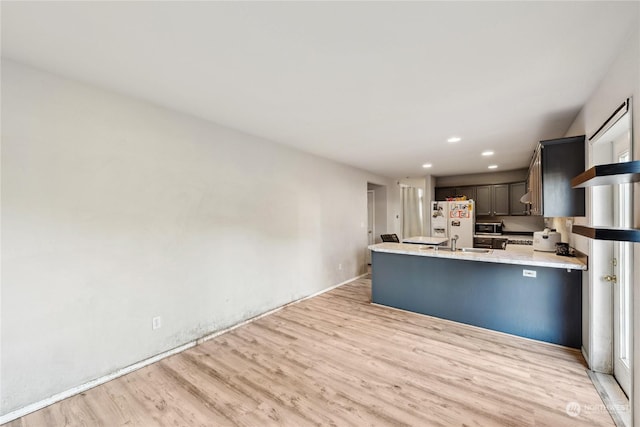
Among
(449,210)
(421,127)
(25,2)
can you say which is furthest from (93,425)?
(449,210)

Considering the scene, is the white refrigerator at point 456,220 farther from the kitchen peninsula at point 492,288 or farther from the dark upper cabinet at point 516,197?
the kitchen peninsula at point 492,288

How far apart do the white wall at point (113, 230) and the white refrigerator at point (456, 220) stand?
4.34m

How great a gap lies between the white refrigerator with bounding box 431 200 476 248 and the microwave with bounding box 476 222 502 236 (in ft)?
0.53

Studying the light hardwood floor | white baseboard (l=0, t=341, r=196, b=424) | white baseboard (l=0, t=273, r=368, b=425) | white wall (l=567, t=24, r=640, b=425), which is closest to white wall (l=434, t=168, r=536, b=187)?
white wall (l=567, t=24, r=640, b=425)

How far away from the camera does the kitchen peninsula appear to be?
8.86 feet

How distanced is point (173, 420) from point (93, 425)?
52 cm

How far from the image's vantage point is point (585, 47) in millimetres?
1638

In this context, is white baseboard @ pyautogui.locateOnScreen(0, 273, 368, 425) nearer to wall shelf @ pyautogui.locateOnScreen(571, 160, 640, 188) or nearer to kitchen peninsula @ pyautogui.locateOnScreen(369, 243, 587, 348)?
kitchen peninsula @ pyautogui.locateOnScreen(369, 243, 587, 348)

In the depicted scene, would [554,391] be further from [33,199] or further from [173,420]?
[33,199]

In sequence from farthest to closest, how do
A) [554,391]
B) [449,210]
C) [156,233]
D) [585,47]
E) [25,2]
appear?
[449,210]
[156,233]
[554,391]
[585,47]
[25,2]

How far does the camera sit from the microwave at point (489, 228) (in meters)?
6.12

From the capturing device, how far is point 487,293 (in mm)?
3121

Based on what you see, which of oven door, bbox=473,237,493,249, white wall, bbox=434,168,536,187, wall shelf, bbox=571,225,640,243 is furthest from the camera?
white wall, bbox=434,168,536,187

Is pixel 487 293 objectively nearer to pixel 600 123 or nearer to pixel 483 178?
pixel 600 123
